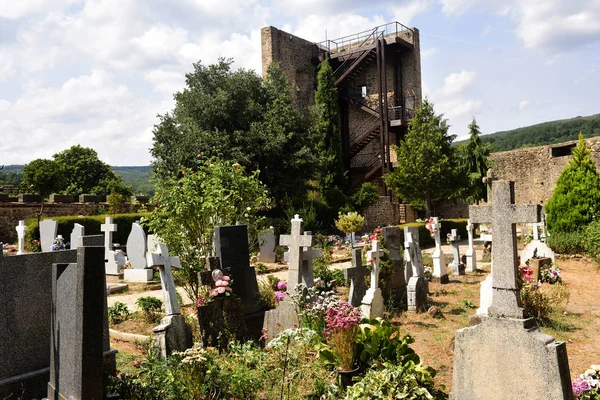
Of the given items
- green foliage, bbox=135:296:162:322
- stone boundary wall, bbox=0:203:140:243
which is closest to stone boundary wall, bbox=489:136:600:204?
stone boundary wall, bbox=0:203:140:243

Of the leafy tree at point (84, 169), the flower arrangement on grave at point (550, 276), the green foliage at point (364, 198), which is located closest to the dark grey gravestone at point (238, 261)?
the flower arrangement on grave at point (550, 276)

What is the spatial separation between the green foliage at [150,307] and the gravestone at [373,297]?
10.7ft

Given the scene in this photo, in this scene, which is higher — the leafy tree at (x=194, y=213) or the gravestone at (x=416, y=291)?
the leafy tree at (x=194, y=213)

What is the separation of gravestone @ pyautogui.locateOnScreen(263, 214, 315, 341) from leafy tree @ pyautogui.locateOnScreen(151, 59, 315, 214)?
13127mm

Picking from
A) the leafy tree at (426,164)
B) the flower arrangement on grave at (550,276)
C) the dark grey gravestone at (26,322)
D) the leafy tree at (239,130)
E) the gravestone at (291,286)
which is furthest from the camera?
the leafy tree at (426,164)

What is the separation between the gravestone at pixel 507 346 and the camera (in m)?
3.65

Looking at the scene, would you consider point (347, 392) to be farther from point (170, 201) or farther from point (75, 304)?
point (170, 201)

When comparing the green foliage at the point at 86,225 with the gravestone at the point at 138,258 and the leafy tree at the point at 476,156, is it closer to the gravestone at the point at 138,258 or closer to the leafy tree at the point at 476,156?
the gravestone at the point at 138,258

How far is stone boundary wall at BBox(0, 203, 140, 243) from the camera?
738 inches

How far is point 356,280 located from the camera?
24.4ft

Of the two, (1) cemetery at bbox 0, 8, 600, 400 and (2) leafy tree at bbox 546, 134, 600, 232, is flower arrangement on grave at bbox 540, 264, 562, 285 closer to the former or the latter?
(1) cemetery at bbox 0, 8, 600, 400

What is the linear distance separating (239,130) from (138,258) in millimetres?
9202

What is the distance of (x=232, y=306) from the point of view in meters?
5.85

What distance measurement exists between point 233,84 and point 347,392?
18498 millimetres
